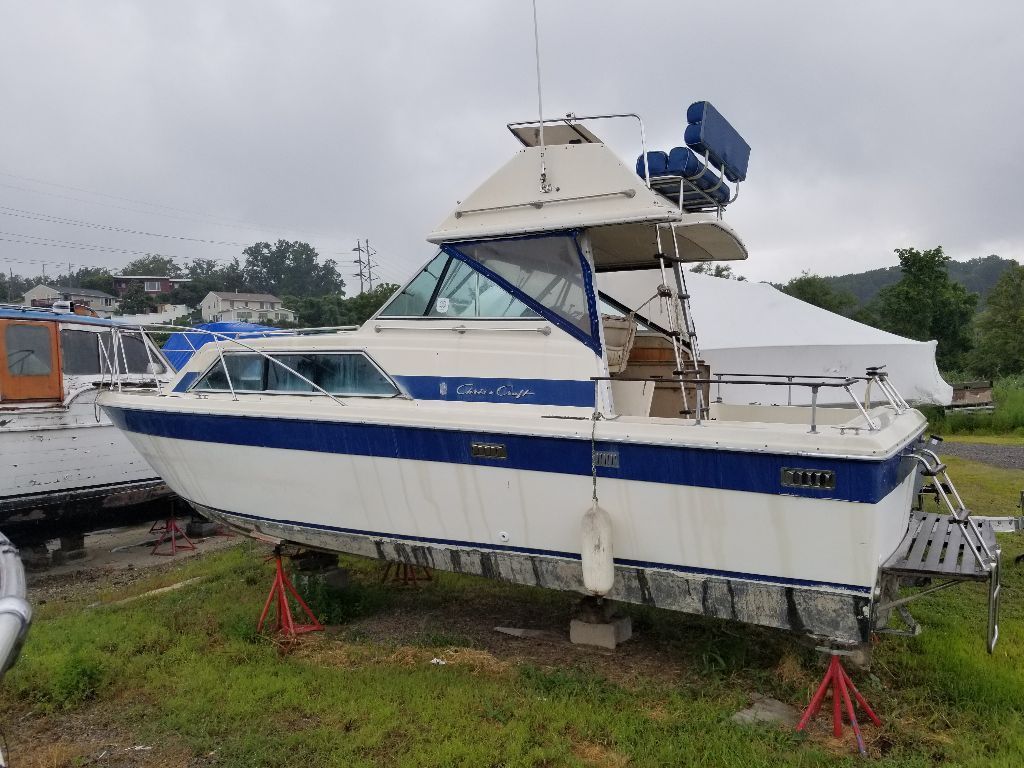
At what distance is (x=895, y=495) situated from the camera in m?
4.41

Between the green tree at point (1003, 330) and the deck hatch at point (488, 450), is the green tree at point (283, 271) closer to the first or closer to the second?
the green tree at point (1003, 330)

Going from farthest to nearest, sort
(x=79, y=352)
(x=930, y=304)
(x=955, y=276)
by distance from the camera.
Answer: (x=955, y=276) → (x=930, y=304) → (x=79, y=352)

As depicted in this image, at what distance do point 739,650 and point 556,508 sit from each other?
1744 mm

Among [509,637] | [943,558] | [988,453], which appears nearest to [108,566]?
[509,637]

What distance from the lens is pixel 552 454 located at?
4.72 meters

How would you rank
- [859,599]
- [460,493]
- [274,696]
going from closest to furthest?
1. [859,599]
2. [274,696]
3. [460,493]

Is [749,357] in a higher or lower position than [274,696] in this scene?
Answer: higher

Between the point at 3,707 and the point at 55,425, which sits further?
the point at 55,425

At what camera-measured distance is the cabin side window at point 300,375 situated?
5.74 metres

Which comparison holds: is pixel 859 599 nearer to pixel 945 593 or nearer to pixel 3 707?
pixel 945 593

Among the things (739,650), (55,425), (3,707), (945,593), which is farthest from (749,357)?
(3,707)

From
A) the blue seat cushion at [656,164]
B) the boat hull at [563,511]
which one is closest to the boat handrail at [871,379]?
the boat hull at [563,511]

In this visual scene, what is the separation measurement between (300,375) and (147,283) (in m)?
78.8

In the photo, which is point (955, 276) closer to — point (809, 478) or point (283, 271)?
point (283, 271)
